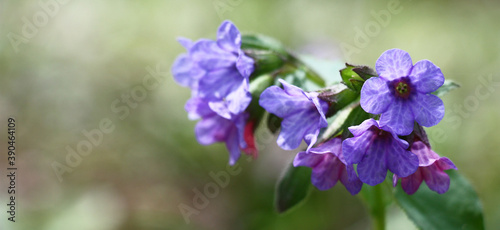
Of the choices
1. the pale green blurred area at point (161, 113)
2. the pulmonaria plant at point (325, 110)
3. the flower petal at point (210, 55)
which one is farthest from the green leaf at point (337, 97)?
the pale green blurred area at point (161, 113)

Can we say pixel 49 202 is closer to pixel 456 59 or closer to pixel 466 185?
pixel 466 185

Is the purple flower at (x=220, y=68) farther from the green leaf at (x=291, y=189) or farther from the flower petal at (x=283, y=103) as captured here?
the green leaf at (x=291, y=189)

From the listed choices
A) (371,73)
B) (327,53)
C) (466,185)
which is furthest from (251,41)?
(327,53)

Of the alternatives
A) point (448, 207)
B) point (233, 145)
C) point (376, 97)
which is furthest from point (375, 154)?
point (448, 207)

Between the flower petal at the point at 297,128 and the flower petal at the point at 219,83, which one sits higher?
the flower petal at the point at 219,83

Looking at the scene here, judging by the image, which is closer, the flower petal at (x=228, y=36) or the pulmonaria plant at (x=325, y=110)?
the pulmonaria plant at (x=325, y=110)

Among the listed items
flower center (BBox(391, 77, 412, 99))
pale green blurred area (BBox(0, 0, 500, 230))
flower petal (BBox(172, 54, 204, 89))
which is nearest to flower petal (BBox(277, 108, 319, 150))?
flower center (BBox(391, 77, 412, 99))

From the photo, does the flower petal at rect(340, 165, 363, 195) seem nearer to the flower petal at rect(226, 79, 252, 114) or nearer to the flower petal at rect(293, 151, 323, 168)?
the flower petal at rect(293, 151, 323, 168)
